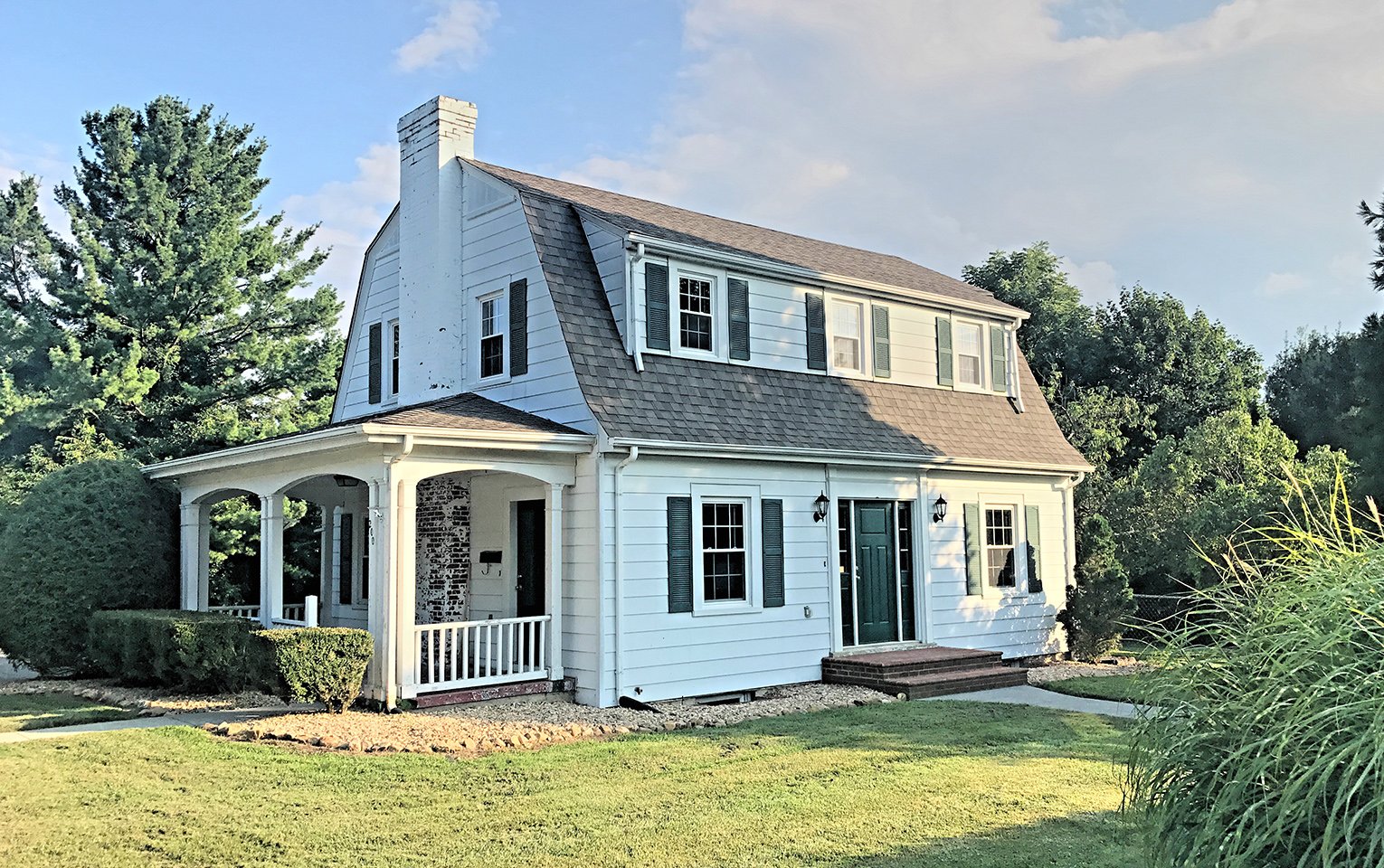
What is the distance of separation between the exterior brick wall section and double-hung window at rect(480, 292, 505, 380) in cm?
150

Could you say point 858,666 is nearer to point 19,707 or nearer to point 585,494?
point 585,494

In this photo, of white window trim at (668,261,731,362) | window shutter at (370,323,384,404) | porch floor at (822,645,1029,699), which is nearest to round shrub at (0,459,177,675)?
window shutter at (370,323,384,404)

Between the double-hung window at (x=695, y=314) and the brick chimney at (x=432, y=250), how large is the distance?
314cm

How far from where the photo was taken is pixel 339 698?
10.1 meters

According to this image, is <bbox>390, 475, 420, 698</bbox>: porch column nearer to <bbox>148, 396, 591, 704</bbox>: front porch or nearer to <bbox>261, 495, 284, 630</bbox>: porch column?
<bbox>148, 396, 591, 704</bbox>: front porch

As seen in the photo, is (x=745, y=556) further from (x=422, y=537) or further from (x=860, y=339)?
(x=422, y=537)

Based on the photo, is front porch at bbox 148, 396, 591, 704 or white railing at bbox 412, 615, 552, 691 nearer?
front porch at bbox 148, 396, 591, 704

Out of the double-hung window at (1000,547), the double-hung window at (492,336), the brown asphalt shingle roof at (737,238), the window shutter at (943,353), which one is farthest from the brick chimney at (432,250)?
the double-hung window at (1000,547)

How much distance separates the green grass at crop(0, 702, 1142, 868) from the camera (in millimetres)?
5992

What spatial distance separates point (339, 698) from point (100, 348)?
15.0 meters

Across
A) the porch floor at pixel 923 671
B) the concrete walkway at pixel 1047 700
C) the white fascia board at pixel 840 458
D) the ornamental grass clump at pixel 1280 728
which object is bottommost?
the concrete walkway at pixel 1047 700

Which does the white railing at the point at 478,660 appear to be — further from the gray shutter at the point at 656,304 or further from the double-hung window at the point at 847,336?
the double-hung window at the point at 847,336

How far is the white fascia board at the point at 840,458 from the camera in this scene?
11.9 m

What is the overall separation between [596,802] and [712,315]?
25.4ft
